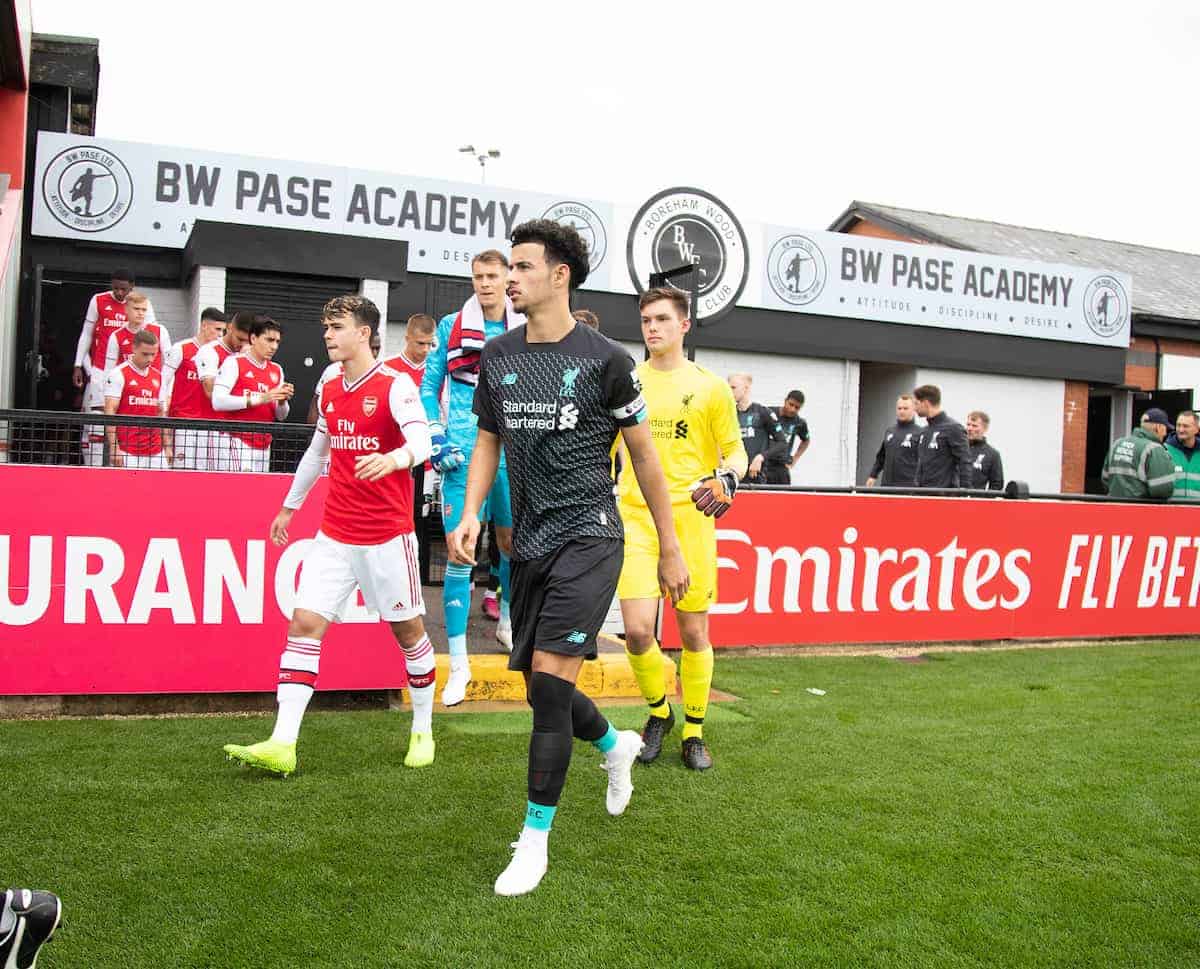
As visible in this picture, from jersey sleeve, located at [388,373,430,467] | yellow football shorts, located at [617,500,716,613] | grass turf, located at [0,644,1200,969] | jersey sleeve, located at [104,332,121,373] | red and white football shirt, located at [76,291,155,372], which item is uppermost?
red and white football shirt, located at [76,291,155,372]

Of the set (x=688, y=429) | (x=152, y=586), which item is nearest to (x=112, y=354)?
(x=152, y=586)

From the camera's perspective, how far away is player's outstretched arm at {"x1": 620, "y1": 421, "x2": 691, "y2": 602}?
4016 mm

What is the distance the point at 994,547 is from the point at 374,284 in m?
6.94

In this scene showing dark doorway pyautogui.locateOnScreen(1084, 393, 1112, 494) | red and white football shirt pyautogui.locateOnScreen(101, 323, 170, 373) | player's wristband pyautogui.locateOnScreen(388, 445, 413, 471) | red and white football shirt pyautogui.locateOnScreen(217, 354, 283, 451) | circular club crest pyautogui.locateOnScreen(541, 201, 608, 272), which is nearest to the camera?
player's wristband pyautogui.locateOnScreen(388, 445, 413, 471)

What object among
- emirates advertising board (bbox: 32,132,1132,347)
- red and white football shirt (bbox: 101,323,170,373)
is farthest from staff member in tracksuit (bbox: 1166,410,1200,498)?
red and white football shirt (bbox: 101,323,170,373)

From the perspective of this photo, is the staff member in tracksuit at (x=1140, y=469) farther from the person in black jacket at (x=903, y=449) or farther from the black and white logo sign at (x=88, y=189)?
the black and white logo sign at (x=88, y=189)

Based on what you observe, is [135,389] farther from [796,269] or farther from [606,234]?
[796,269]

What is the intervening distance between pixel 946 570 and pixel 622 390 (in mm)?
6158

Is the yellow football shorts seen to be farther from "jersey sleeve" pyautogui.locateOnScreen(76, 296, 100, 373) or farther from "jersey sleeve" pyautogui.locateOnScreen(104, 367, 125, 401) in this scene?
"jersey sleeve" pyautogui.locateOnScreen(76, 296, 100, 373)

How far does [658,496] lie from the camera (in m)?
4.05

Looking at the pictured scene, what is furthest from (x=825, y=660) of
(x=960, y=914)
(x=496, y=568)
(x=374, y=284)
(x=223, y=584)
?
(x=374, y=284)

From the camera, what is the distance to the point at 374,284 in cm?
1234

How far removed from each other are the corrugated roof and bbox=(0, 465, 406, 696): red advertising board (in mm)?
20571

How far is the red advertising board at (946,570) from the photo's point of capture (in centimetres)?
858
